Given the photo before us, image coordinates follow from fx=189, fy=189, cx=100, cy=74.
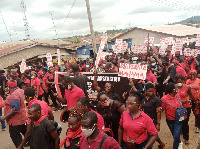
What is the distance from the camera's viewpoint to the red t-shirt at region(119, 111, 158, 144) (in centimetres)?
292

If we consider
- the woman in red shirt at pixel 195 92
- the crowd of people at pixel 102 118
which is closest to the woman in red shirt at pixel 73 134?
the crowd of people at pixel 102 118

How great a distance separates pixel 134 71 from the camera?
4.89 metres

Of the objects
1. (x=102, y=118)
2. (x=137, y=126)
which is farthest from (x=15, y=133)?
(x=137, y=126)

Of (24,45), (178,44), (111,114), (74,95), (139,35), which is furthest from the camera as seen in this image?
(139,35)

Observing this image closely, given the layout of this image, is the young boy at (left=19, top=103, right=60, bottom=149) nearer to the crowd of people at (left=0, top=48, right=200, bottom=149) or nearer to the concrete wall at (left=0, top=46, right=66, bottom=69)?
the crowd of people at (left=0, top=48, right=200, bottom=149)

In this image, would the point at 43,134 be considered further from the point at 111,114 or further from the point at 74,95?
the point at 74,95

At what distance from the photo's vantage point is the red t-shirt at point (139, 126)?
292cm

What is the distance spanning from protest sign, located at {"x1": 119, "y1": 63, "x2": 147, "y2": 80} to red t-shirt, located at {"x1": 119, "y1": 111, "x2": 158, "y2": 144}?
1.91 metres

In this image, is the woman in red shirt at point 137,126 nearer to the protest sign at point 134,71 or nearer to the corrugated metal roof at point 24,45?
the protest sign at point 134,71

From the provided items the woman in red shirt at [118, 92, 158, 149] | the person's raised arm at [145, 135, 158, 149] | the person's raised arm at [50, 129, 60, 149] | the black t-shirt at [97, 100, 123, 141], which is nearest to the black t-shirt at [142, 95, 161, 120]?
the black t-shirt at [97, 100, 123, 141]

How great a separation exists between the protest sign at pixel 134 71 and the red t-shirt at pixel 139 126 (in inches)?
75.2

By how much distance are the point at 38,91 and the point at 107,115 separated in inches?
173

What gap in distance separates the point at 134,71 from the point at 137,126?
7.15 ft

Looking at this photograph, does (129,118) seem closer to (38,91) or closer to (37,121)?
(37,121)
